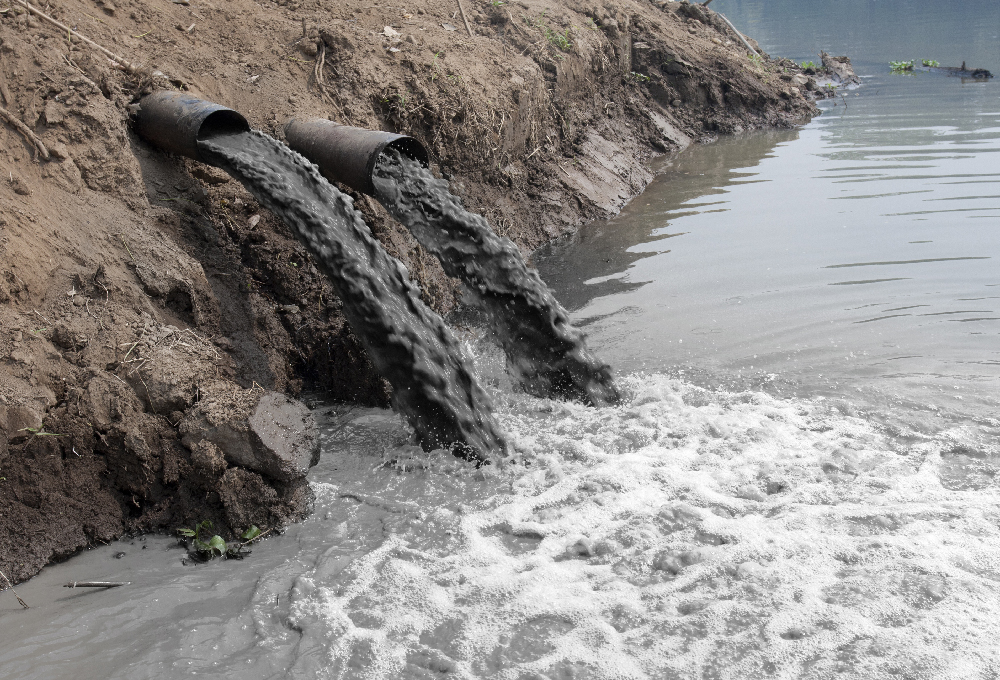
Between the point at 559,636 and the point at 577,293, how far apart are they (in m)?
4.10

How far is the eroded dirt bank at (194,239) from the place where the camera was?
378 centimetres

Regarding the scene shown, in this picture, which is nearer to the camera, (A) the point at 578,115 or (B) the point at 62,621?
(B) the point at 62,621

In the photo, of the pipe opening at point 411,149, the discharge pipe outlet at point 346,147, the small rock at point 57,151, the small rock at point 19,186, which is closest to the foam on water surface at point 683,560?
the discharge pipe outlet at point 346,147

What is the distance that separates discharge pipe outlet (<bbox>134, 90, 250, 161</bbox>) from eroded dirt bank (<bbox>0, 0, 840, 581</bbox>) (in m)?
0.14

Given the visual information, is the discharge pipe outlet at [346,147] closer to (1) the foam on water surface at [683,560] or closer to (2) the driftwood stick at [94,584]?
(1) the foam on water surface at [683,560]

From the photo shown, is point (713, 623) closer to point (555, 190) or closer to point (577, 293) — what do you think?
point (577, 293)

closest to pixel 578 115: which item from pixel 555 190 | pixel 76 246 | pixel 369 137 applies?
pixel 555 190

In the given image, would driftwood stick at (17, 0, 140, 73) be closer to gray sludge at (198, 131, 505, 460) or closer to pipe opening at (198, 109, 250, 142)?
pipe opening at (198, 109, 250, 142)

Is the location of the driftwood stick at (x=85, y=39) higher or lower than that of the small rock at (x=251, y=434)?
higher

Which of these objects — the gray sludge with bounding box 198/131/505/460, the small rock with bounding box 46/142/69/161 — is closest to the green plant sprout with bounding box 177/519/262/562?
the gray sludge with bounding box 198/131/505/460

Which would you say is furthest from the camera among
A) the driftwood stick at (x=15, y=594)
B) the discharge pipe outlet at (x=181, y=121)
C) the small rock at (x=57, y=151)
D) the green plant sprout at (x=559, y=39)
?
the green plant sprout at (x=559, y=39)

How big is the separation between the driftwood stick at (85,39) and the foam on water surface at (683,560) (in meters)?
3.32

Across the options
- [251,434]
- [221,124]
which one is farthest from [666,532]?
[221,124]

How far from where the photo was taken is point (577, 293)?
22.4 ft
